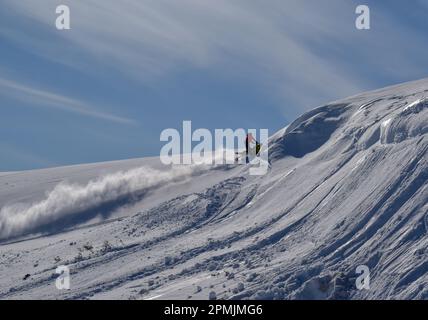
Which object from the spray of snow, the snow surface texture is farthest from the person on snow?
the spray of snow

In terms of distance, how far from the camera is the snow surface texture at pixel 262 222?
38.7m

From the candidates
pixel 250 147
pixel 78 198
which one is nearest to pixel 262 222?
pixel 250 147

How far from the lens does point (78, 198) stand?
5884 cm

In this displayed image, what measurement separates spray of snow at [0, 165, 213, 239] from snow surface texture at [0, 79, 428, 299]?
12 cm

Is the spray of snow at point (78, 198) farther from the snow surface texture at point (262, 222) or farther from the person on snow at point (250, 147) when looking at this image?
the person on snow at point (250, 147)

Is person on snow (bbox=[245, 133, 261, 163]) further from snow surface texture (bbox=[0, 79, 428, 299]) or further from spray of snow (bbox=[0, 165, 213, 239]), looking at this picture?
spray of snow (bbox=[0, 165, 213, 239])

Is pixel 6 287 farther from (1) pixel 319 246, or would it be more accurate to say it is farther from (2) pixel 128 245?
(1) pixel 319 246

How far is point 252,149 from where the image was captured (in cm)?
5716

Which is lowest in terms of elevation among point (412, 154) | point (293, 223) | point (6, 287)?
point (6, 287)

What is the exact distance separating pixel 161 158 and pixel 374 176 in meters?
23.6

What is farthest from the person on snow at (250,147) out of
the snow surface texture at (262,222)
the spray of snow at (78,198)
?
the spray of snow at (78,198)

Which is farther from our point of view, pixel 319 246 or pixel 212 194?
pixel 212 194

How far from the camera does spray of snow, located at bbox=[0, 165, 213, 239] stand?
5681 centimetres
